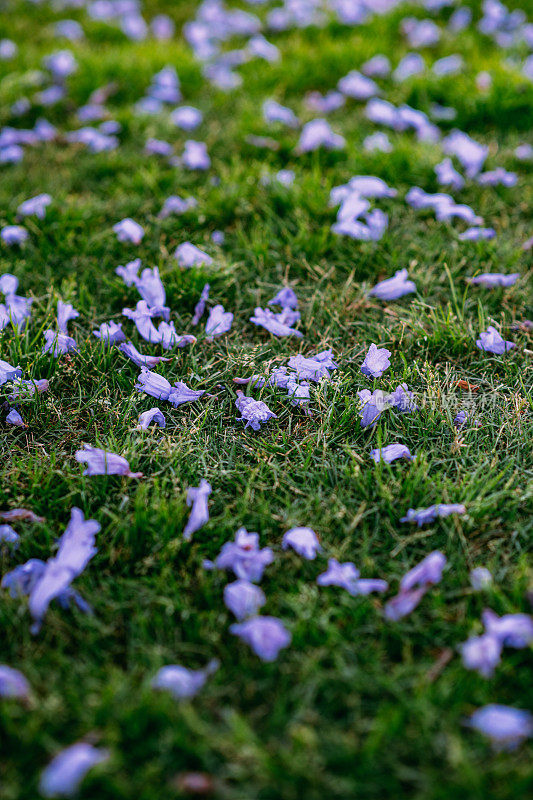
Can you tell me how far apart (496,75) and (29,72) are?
2747 mm

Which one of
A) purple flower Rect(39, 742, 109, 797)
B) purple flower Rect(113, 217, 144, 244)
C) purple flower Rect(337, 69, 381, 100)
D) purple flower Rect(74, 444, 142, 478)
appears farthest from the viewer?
purple flower Rect(337, 69, 381, 100)

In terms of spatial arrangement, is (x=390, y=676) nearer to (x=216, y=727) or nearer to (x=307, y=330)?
(x=216, y=727)

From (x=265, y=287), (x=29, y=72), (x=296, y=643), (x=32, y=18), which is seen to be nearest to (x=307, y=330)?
(x=265, y=287)

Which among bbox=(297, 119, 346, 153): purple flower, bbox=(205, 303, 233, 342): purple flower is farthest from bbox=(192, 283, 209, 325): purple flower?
bbox=(297, 119, 346, 153): purple flower

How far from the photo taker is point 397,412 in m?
1.92

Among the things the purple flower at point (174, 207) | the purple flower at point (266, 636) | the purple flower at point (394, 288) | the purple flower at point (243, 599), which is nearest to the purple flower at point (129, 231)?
the purple flower at point (174, 207)

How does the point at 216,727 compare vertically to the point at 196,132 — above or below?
below

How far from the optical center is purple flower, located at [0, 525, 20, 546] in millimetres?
1584

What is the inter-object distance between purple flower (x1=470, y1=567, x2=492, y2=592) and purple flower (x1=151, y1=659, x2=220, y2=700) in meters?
0.66

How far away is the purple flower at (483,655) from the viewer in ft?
4.26

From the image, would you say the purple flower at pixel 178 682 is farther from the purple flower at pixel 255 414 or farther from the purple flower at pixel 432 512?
the purple flower at pixel 255 414

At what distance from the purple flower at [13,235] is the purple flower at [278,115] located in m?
1.46

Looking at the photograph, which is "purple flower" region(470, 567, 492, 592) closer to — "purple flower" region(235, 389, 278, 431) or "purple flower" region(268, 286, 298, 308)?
"purple flower" region(235, 389, 278, 431)

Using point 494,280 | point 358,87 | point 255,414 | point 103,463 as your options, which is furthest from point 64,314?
point 358,87
